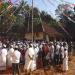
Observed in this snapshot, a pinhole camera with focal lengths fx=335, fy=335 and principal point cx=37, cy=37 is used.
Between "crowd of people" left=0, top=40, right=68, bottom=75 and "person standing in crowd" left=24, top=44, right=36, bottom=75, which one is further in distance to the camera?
"crowd of people" left=0, top=40, right=68, bottom=75

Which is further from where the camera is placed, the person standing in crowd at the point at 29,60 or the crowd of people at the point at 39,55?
the crowd of people at the point at 39,55

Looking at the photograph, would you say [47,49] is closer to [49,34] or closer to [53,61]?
[53,61]

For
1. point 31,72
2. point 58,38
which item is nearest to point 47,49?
point 31,72

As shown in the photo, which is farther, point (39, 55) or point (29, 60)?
point (39, 55)

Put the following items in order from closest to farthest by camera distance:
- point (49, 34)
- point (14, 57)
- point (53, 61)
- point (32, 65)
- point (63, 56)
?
point (14, 57) → point (32, 65) → point (63, 56) → point (53, 61) → point (49, 34)

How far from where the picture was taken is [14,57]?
1611cm

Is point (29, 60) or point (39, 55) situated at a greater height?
point (39, 55)

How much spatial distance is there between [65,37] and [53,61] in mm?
20396

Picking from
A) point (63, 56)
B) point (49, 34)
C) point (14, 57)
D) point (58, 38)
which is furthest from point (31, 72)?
point (58, 38)

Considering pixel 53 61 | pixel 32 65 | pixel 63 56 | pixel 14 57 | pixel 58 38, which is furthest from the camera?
pixel 58 38

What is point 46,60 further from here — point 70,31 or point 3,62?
point 70,31

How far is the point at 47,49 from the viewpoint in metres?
20.9

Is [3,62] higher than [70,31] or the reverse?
the reverse

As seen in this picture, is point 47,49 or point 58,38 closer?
point 47,49
